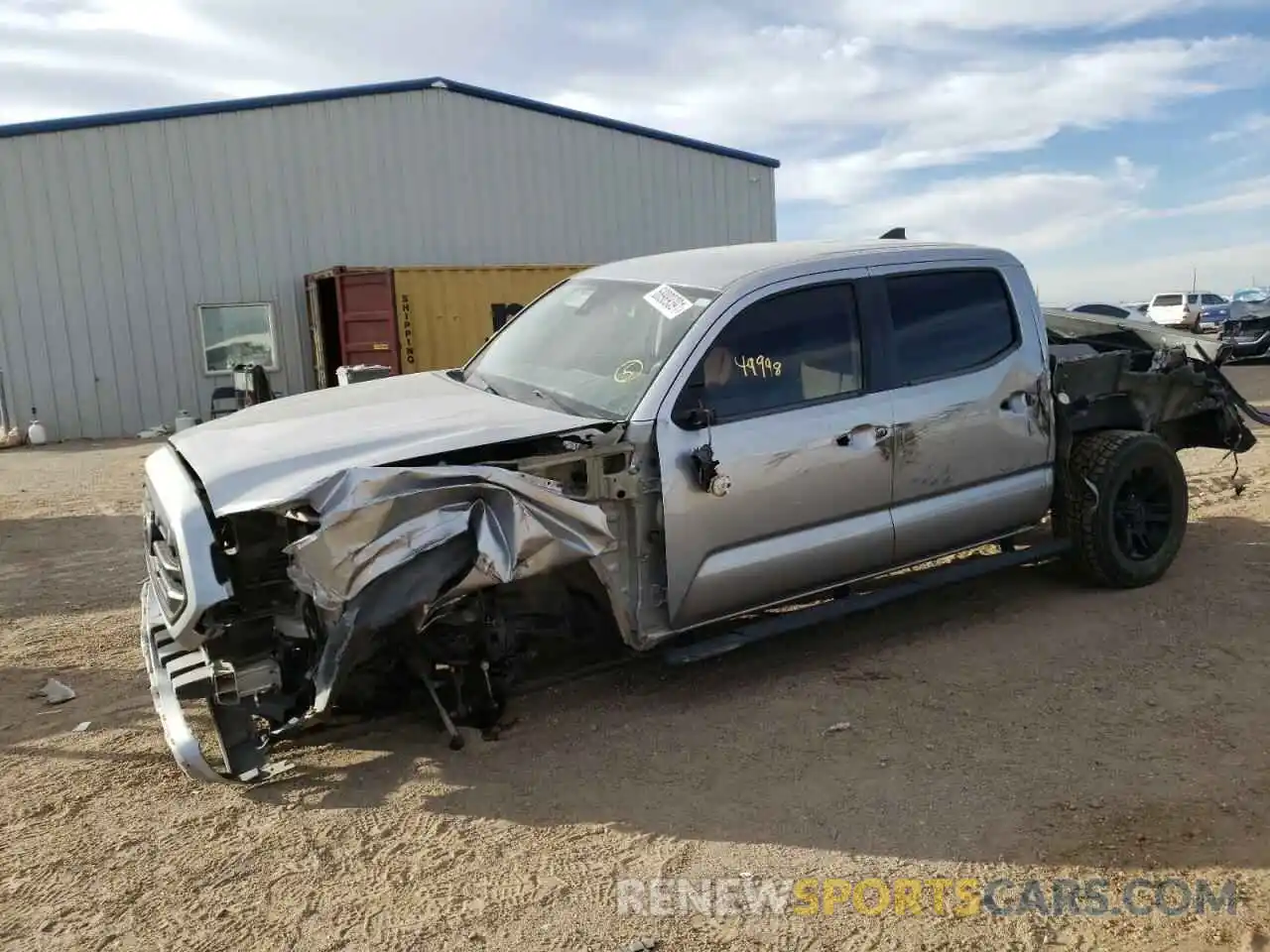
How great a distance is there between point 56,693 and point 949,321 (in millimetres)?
4512

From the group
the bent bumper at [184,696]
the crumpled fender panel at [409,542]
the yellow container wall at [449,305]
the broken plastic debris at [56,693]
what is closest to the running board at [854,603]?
the crumpled fender panel at [409,542]

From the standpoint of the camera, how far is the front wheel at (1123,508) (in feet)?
17.9

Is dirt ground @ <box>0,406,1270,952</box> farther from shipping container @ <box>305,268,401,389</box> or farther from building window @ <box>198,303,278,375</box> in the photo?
building window @ <box>198,303,278,375</box>

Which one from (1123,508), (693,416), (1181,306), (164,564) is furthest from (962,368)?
(1181,306)

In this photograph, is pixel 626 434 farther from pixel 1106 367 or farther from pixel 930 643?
pixel 1106 367

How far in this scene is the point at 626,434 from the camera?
4.07 meters

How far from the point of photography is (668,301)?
4543 mm

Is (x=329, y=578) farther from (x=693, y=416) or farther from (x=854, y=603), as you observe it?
(x=854, y=603)

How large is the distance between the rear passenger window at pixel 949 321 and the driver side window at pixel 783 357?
0.30 metres

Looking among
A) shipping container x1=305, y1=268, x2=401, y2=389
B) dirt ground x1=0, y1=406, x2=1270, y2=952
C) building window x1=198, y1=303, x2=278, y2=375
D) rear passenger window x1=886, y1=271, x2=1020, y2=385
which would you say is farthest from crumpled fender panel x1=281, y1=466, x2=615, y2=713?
building window x1=198, y1=303, x2=278, y2=375

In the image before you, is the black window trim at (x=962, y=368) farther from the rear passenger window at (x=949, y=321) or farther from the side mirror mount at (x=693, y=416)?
the side mirror mount at (x=693, y=416)

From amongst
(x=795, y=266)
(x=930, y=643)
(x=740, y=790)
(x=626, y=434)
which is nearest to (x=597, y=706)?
(x=740, y=790)

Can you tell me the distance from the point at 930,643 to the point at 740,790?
1.78 m

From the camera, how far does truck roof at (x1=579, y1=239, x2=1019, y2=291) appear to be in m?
4.62
